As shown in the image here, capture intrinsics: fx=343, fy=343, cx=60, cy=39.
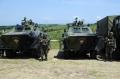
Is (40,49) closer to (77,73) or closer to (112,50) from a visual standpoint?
(112,50)

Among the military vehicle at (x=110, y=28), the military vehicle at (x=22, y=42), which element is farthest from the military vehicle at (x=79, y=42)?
the military vehicle at (x=22, y=42)

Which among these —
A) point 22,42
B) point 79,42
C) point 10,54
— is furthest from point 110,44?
point 10,54

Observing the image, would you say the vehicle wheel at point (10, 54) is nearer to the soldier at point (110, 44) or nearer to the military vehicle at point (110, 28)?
the military vehicle at point (110, 28)

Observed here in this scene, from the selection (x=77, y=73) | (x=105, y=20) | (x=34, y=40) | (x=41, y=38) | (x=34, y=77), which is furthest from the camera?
(x=105, y=20)

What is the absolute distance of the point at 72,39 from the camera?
1834cm

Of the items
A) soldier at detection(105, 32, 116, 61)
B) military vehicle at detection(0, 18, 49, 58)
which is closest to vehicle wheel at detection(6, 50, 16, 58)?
military vehicle at detection(0, 18, 49, 58)

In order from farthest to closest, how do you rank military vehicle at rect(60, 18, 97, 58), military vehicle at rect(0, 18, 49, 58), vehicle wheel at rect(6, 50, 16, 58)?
vehicle wheel at rect(6, 50, 16, 58) < military vehicle at rect(0, 18, 49, 58) < military vehicle at rect(60, 18, 97, 58)

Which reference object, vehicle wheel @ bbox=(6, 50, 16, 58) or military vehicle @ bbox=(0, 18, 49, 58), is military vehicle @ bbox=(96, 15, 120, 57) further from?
vehicle wheel @ bbox=(6, 50, 16, 58)

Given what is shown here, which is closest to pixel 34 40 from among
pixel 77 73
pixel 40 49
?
pixel 40 49

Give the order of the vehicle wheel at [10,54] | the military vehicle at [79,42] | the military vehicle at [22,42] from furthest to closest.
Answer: the vehicle wheel at [10,54], the military vehicle at [22,42], the military vehicle at [79,42]

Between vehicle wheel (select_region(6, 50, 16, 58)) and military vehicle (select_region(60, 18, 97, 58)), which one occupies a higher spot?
military vehicle (select_region(60, 18, 97, 58))

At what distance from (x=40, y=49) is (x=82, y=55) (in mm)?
3877

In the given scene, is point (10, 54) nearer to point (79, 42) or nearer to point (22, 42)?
point (22, 42)

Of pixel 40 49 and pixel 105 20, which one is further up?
pixel 105 20
